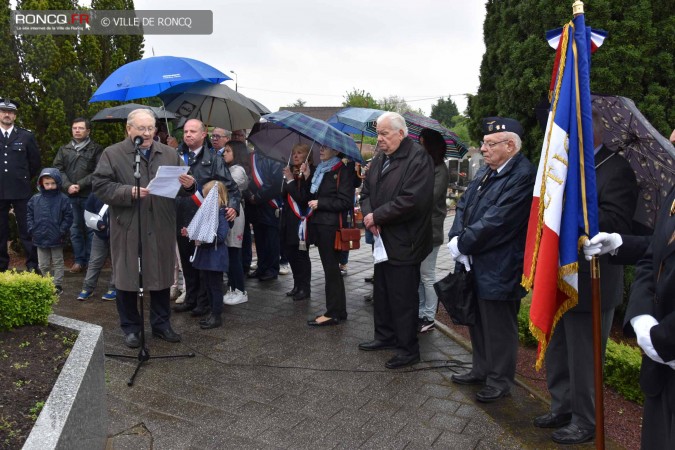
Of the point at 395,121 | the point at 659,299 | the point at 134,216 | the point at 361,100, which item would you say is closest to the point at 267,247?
the point at 134,216

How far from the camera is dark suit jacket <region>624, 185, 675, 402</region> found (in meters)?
2.32

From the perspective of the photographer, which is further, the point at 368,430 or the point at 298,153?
the point at 298,153

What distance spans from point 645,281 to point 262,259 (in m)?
6.45

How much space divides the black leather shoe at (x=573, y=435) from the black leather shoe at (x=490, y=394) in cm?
63

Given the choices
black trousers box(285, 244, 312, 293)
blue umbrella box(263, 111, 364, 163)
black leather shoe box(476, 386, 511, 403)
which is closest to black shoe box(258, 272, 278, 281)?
black trousers box(285, 244, 312, 293)

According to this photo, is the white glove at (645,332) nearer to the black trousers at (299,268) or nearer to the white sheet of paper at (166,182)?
the white sheet of paper at (166,182)

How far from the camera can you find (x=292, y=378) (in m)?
4.68

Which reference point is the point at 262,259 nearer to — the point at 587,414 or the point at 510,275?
the point at 510,275

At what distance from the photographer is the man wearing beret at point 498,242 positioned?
4109mm

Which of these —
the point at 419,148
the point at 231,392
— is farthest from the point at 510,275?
the point at 231,392

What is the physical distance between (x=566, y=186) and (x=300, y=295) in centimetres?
471

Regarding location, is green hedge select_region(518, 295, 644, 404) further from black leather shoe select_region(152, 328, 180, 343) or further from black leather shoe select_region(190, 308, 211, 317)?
black leather shoe select_region(190, 308, 211, 317)

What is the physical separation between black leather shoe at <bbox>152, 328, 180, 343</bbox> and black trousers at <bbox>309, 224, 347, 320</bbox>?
1615 mm

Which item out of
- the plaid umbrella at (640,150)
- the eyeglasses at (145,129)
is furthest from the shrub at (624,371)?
the eyeglasses at (145,129)
